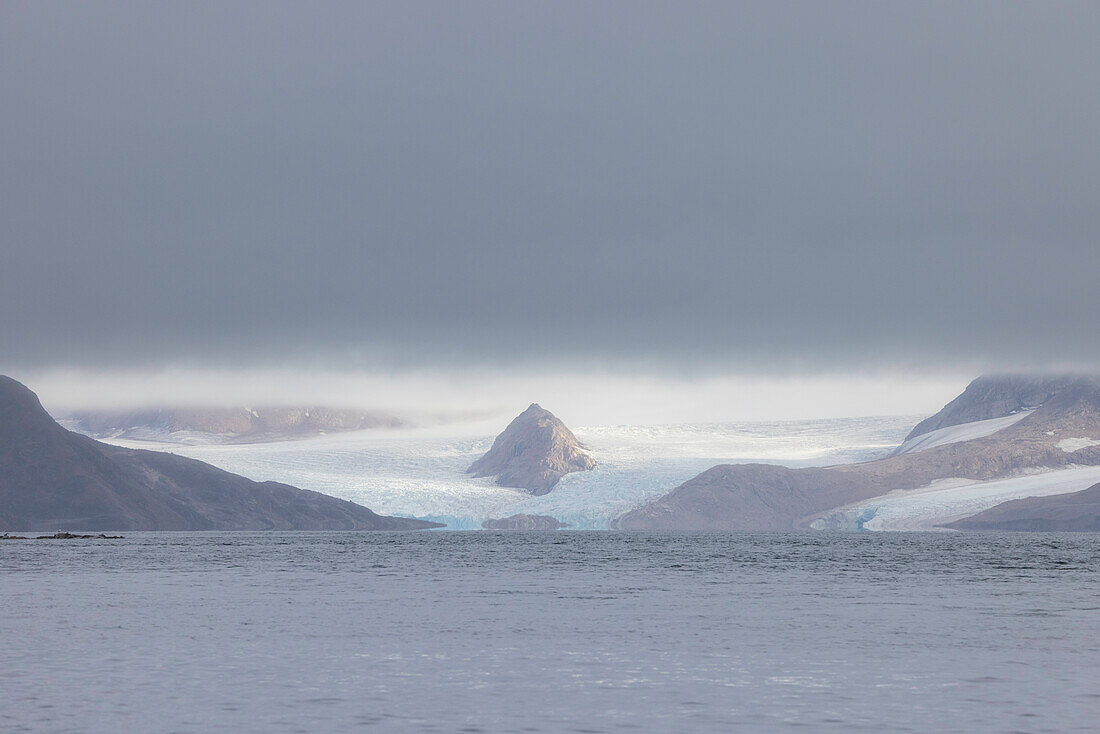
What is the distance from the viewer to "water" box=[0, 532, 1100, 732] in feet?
84.7

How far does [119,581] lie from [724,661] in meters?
50.1

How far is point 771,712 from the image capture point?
26312 mm

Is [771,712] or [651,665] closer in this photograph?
[771,712]

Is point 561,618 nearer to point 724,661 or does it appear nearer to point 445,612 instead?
point 445,612

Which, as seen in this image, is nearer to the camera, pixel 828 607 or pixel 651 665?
pixel 651 665

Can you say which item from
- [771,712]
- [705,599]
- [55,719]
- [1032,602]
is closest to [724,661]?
[771,712]

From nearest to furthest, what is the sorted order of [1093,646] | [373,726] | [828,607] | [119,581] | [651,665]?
[373,726] → [651,665] → [1093,646] → [828,607] → [119,581]

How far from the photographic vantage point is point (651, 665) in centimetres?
3384

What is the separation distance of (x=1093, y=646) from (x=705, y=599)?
→ 23.1 metres

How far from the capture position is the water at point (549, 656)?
25812mm

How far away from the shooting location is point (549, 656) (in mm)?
35969

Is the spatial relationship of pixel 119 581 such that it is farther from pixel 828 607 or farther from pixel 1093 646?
pixel 1093 646

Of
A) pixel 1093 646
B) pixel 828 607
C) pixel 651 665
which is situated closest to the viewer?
pixel 651 665

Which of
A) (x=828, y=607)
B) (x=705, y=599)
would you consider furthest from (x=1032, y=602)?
(x=705, y=599)
